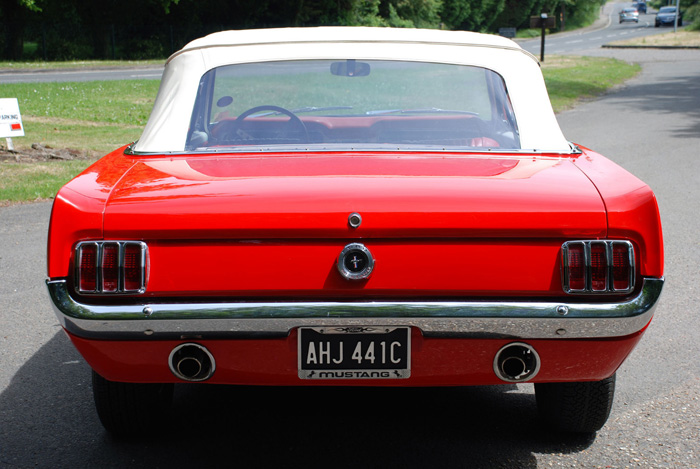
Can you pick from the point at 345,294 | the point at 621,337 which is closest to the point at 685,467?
the point at 621,337

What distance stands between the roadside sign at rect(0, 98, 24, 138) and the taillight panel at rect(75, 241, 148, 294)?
9540 mm

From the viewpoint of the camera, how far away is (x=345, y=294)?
2635mm

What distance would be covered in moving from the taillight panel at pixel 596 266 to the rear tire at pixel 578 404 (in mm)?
630

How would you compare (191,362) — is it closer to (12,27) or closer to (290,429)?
(290,429)

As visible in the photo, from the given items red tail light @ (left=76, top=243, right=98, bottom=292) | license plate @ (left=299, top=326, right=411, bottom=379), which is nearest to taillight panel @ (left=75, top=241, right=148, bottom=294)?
red tail light @ (left=76, top=243, right=98, bottom=292)

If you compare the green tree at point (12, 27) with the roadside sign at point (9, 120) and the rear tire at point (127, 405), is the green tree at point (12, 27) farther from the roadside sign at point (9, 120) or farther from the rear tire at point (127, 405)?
the rear tire at point (127, 405)

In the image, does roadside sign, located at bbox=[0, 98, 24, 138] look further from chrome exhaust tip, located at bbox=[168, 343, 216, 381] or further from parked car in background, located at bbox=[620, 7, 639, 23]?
parked car in background, located at bbox=[620, 7, 639, 23]

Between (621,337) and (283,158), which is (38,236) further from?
(621,337)

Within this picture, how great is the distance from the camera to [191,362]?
2705 millimetres

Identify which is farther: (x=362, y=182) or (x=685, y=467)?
(x=685, y=467)

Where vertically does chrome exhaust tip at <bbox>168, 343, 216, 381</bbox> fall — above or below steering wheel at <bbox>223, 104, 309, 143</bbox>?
below

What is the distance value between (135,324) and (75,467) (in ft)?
2.70

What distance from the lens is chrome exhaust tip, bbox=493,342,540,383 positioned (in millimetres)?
2680

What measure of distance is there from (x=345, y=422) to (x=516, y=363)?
1045mm
